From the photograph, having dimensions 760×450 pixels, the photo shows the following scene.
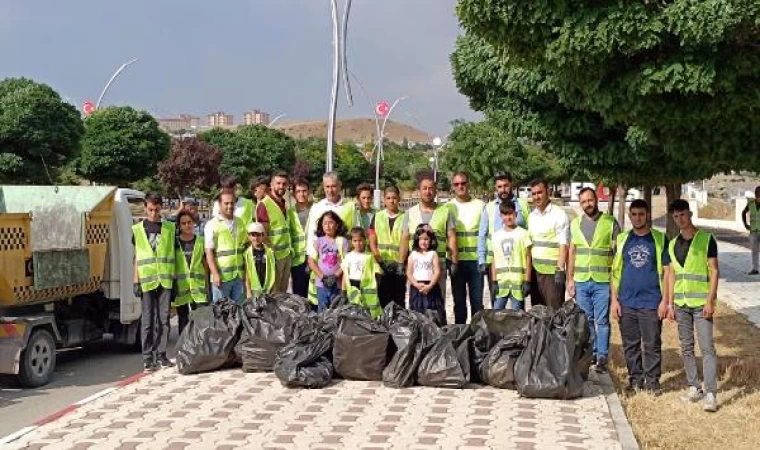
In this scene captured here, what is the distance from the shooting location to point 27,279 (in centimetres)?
898

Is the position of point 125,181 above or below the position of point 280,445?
above

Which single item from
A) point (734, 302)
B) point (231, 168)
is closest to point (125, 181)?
point (231, 168)

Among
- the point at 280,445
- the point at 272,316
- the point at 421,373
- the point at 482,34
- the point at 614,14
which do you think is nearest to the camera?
the point at 280,445

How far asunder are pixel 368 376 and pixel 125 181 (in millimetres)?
37643

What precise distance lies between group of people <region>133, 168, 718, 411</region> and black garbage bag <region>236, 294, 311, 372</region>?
0.73 meters

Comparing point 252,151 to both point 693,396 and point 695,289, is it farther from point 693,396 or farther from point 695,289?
point 695,289

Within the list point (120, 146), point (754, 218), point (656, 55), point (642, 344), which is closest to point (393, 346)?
point (642, 344)

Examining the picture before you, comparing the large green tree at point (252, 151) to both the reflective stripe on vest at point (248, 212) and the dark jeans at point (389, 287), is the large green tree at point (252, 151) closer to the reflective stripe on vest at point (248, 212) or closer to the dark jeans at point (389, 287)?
the reflective stripe on vest at point (248, 212)

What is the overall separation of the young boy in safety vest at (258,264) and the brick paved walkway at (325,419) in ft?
4.63

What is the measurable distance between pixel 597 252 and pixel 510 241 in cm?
81

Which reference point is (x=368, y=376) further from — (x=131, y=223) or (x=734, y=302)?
(x=734, y=302)

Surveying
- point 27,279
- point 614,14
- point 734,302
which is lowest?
point 734,302

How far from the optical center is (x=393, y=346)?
8.25m

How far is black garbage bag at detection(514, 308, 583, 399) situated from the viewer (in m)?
7.53
